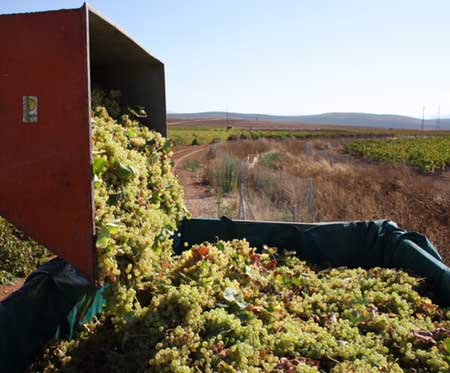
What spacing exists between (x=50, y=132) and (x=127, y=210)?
70cm

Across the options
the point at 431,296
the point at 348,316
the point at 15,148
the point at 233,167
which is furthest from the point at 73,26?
the point at 233,167

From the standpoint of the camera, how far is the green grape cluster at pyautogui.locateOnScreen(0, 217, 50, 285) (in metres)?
6.58

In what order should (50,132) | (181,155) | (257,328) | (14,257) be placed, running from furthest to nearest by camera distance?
(181,155), (14,257), (257,328), (50,132)

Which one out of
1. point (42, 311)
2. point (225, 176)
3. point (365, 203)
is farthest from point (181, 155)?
point (42, 311)

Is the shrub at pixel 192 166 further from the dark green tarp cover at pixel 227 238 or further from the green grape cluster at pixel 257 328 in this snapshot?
the green grape cluster at pixel 257 328

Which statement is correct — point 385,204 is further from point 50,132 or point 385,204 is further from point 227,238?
point 50,132

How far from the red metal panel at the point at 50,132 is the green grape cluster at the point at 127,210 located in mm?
104

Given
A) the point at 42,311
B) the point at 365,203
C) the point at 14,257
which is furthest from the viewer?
the point at 365,203

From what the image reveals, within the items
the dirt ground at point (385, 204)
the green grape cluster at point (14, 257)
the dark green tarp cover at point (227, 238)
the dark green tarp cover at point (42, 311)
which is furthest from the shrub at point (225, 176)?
the dark green tarp cover at point (42, 311)

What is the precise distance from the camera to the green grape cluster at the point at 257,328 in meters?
2.50

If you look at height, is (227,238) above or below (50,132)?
below

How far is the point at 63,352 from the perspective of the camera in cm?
287

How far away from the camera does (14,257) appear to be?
6.68 m

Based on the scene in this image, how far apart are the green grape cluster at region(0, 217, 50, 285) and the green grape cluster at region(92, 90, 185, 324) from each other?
3.94 m
